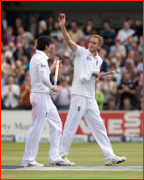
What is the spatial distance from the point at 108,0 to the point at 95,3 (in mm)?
1012

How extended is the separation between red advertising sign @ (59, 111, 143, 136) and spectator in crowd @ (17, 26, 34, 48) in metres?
5.03

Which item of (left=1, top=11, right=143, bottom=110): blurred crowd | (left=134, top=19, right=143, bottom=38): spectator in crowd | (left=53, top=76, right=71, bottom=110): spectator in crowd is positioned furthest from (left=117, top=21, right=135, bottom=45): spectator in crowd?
(left=53, top=76, right=71, bottom=110): spectator in crowd

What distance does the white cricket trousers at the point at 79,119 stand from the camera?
27.7ft

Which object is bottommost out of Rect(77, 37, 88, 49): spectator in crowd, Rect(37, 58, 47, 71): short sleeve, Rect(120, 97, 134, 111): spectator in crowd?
Rect(120, 97, 134, 111): spectator in crowd

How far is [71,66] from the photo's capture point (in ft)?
57.8

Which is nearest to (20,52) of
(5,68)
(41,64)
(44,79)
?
(5,68)

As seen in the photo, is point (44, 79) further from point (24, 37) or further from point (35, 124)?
point (24, 37)

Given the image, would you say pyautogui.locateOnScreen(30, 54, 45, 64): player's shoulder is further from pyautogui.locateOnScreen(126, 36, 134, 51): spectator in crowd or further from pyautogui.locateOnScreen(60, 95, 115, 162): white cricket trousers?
pyautogui.locateOnScreen(126, 36, 134, 51): spectator in crowd

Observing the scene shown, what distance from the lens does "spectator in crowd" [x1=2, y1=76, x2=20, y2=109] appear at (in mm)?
16719

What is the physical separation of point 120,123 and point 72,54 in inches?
175

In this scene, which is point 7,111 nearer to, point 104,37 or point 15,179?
point 104,37

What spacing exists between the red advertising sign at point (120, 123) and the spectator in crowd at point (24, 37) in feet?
16.5

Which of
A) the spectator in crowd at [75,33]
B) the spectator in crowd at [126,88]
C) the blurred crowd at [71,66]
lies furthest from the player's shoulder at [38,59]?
the spectator in crowd at [75,33]

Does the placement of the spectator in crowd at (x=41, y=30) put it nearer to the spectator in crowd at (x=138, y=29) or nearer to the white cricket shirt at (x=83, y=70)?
the spectator in crowd at (x=138, y=29)
